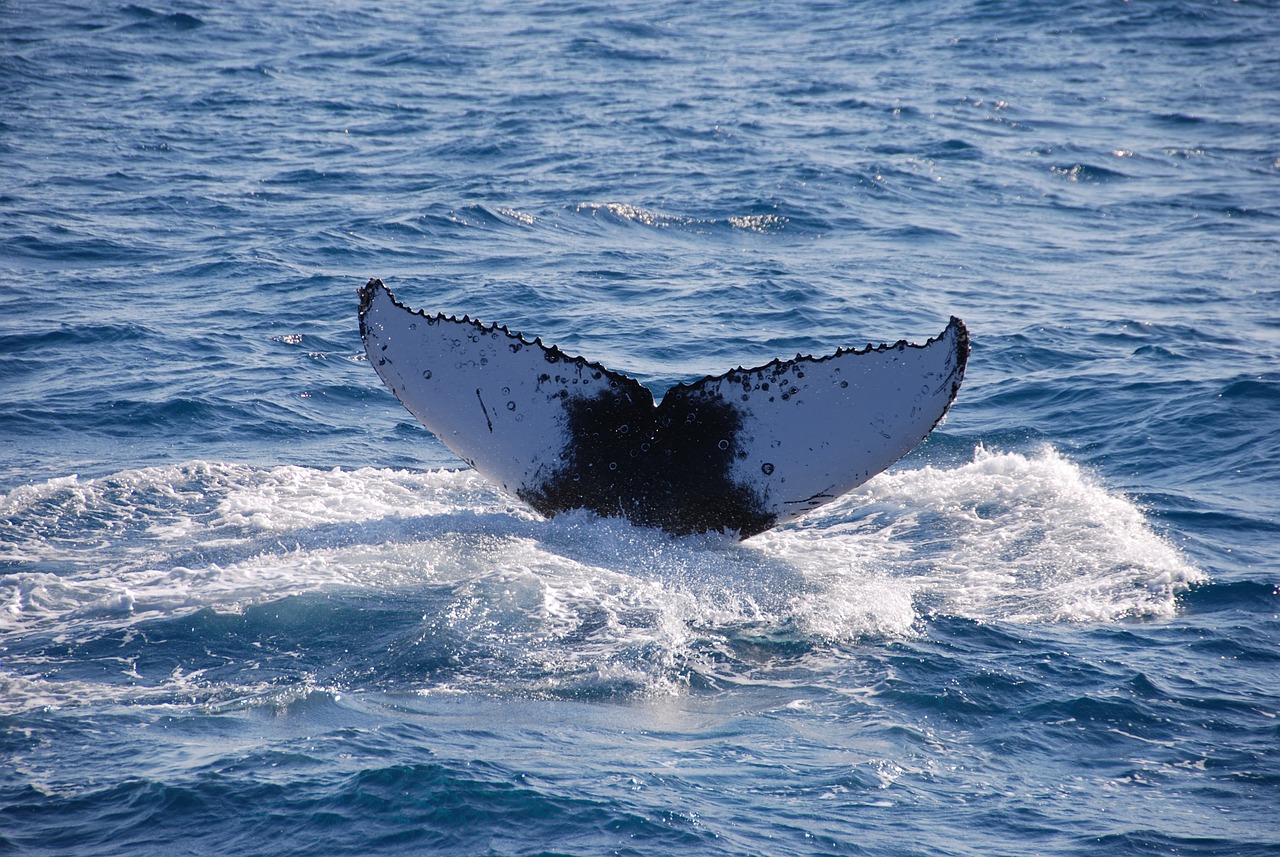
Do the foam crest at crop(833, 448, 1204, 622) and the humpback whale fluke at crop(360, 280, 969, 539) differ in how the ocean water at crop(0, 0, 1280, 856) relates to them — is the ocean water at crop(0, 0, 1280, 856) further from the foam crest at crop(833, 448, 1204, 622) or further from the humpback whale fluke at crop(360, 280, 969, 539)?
the humpback whale fluke at crop(360, 280, 969, 539)

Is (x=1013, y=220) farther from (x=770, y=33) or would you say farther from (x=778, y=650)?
(x=770, y=33)

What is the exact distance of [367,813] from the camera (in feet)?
15.6

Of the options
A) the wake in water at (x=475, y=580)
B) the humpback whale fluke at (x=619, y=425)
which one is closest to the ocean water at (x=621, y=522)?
the wake in water at (x=475, y=580)

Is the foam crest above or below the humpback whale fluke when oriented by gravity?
below

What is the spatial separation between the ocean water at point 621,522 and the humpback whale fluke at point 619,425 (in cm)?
33

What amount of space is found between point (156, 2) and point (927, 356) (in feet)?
93.1

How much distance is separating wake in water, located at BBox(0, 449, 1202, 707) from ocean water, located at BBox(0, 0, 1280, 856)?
0.10 ft

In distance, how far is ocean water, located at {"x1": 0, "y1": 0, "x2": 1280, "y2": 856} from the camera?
506 centimetres

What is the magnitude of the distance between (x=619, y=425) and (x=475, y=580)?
1145 millimetres

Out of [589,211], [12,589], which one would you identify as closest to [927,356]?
[12,589]

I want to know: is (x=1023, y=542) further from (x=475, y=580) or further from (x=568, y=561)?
(x=475, y=580)

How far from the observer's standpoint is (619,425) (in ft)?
22.6

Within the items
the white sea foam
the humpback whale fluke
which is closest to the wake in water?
the white sea foam

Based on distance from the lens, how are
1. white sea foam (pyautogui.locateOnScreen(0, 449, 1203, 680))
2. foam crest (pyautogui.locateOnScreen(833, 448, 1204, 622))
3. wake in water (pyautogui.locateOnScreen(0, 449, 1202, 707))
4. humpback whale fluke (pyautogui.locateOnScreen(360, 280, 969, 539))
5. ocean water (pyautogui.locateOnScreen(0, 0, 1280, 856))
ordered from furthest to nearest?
foam crest (pyautogui.locateOnScreen(833, 448, 1204, 622)) < humpback whale fluke (pyautogui.locateOnScreen(360, 280, 969, 539)) < white sea foam (pyautogui.locateOnScreen(0, 449, 1203, 680)) < wake in water (pyautogui.locateOnScreen(0, 449, 1202, 707)) < ocean water (pyautogui.locateOnScreen(0, 0, 1280, 856))
